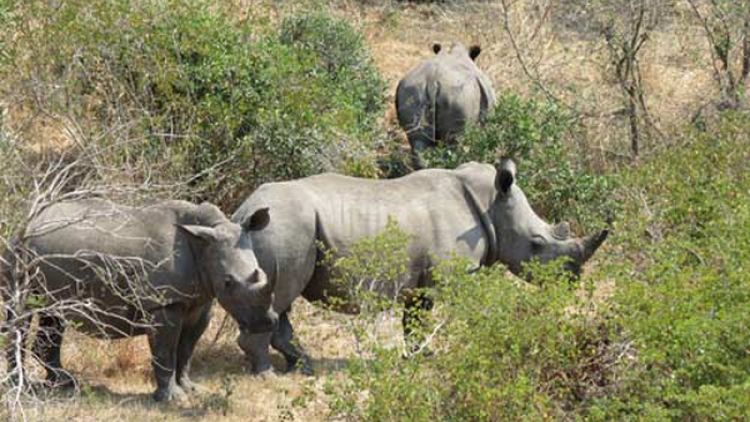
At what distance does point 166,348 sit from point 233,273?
0.74 m

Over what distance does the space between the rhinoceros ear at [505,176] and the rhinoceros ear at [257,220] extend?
230 cm

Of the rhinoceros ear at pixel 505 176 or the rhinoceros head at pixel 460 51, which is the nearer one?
the rhinoceros ear at pixel 505 176

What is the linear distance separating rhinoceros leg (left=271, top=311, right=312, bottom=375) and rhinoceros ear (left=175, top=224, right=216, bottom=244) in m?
1.49

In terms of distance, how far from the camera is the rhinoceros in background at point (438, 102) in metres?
17.1

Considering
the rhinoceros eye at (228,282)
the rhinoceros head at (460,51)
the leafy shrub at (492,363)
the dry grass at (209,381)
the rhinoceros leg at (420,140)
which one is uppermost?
the leafy shrub at (492,363)

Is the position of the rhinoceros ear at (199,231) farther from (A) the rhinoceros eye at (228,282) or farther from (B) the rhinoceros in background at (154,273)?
(A) the rhinoceros eye at (228,282)

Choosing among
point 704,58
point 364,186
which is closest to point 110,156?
point 364,186

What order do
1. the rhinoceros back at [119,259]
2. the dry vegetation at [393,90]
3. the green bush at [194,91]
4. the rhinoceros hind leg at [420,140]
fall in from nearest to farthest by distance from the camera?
the rhinoceros back at [119,259] < the dry vegetation at [393,90] < the green bush at [194,91] < the rhinoceros hind leg at [420,140]

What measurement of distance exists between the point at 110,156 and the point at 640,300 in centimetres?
531

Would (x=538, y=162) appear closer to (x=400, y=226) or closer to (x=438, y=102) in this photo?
(x=438, y=102)

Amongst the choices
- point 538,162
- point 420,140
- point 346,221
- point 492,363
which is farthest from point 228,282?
point 420,140

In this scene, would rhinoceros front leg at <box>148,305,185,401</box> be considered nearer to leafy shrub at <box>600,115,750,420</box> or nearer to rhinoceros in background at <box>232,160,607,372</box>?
rhinoceros in background at <box>232,160,607,372</box>

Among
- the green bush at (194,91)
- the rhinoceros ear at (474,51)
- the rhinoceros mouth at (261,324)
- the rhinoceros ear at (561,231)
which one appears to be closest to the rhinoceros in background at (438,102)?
the rhinoceros ear at (474,51)

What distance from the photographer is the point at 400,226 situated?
12.4 meters
